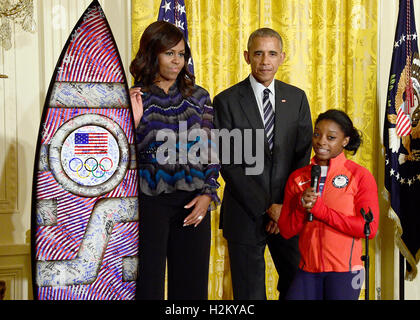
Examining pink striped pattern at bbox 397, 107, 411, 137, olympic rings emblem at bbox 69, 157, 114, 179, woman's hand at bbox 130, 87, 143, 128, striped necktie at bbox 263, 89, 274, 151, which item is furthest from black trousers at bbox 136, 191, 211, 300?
pink striped pattern at bbox 397, 107, 411, 137

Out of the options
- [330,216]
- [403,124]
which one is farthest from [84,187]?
[403,124]

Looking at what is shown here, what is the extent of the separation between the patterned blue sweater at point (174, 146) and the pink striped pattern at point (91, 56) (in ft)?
0.58

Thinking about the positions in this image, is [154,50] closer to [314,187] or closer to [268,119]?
[268,119]

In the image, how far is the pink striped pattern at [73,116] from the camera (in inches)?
82.6

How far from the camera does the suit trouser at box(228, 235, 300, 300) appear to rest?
2.47 meters

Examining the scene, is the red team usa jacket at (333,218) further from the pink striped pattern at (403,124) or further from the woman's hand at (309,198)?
the pink striped pattern at (403,124)

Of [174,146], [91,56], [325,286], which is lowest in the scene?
[325,286]

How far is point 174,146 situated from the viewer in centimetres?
211

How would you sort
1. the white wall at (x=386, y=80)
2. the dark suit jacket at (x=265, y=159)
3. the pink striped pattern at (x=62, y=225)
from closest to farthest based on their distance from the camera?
the pink striped pattern at (x=62, y=225) → the dark suit jacket at (x=265, y=159) → the white wall at (x=386, y=80)

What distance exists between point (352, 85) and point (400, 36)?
373mm

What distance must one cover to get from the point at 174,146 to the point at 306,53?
1478mm

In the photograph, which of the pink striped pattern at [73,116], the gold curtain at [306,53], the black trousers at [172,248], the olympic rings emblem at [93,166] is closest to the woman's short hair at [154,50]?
the pink striped pattern at [73,116]

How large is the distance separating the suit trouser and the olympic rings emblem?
2.28 feet

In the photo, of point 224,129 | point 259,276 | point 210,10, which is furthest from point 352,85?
point 259,276
